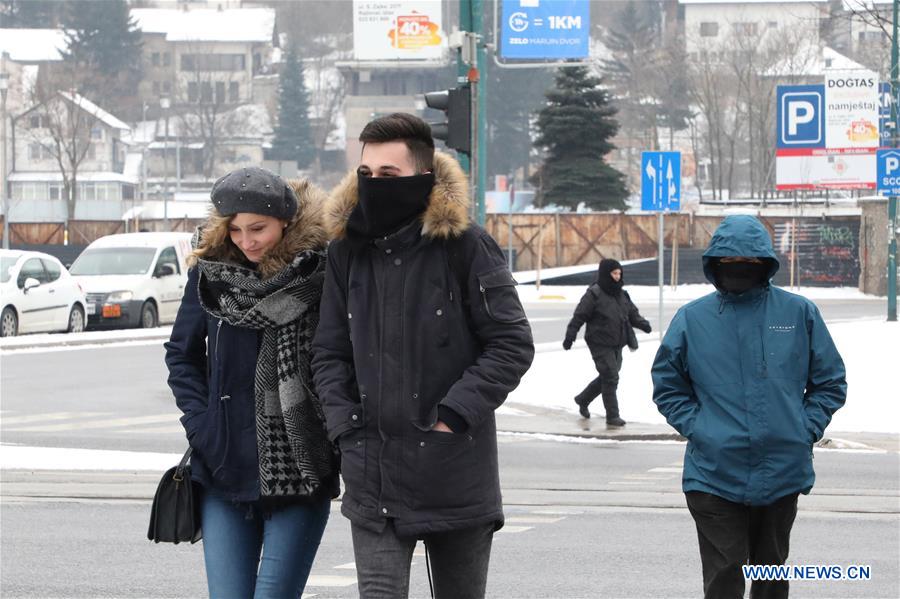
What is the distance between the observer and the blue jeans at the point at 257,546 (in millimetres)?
4539

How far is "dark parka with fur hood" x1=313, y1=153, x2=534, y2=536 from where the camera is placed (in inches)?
169

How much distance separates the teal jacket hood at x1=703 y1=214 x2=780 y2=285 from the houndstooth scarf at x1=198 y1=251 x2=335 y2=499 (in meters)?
1.43

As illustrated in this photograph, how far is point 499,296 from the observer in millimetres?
4367

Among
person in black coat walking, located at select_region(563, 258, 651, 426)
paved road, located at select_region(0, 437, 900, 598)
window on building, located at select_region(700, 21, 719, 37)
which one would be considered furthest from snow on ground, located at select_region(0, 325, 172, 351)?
window on building, located at select_region(700, 21, 719, 37)

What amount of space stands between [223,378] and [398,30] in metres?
67.7

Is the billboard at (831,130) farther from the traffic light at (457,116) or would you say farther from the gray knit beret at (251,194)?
the gray knit beret at (251,194)

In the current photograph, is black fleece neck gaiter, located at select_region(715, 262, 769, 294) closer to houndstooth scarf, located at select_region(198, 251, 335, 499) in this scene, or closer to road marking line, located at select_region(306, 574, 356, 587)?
houndstooth scarf, located at select_region(198, 251, 335, 499)

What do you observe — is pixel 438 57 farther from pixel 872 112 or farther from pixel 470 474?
pixel 470 474

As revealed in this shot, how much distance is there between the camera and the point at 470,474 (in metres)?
4.34

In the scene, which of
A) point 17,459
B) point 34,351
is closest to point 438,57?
point 34,351

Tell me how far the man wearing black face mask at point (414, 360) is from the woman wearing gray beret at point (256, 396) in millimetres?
179

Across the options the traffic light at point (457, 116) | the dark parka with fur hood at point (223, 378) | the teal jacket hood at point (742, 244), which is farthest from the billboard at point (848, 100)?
the dark parka with fur hood at point (223, 378)

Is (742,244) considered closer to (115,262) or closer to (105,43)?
(115,262)

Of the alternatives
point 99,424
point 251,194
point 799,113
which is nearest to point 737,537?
point 251,194
